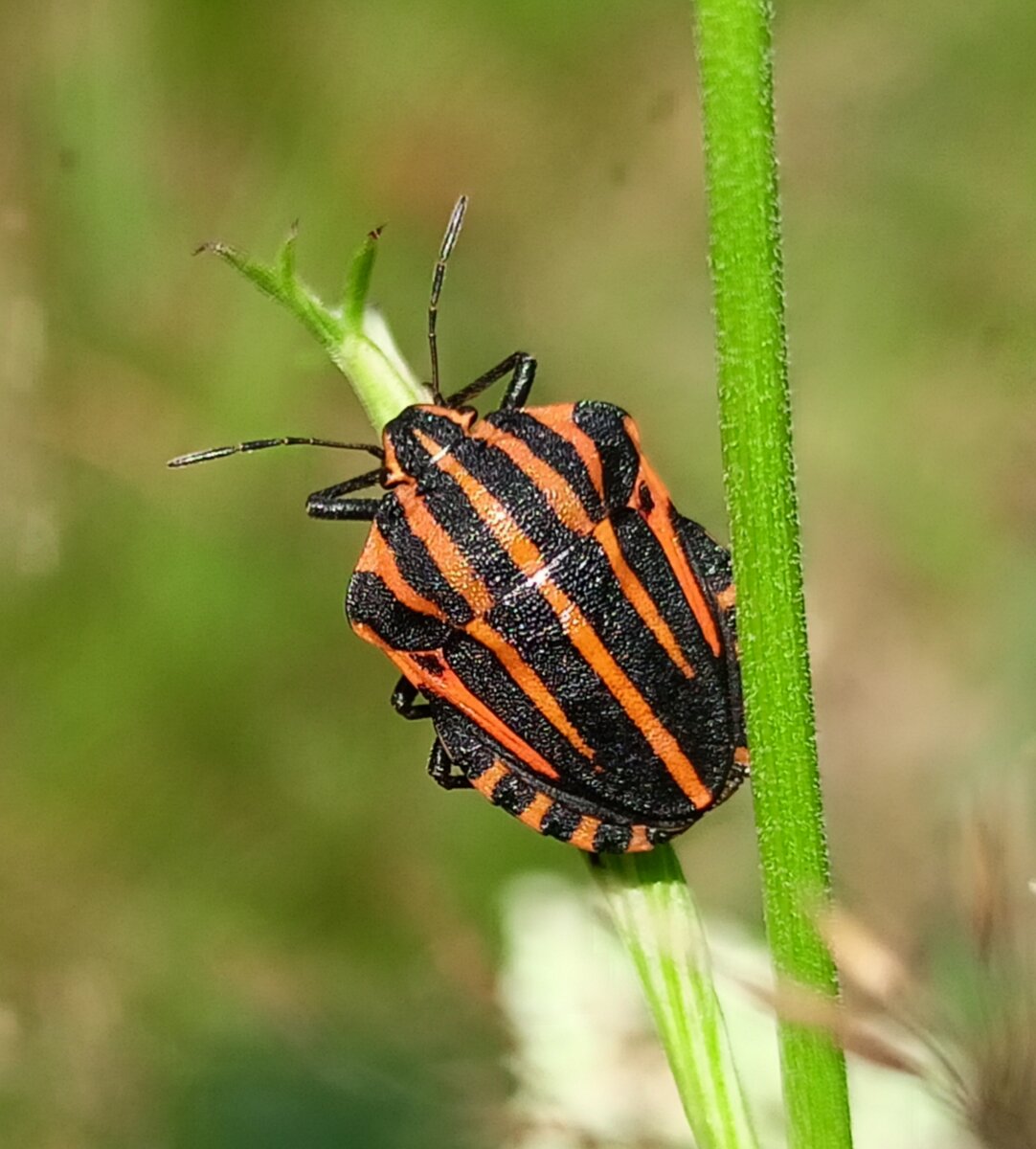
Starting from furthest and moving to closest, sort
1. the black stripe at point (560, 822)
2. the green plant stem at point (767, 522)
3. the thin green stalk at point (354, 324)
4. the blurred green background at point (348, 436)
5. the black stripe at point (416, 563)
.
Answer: the blurred green background at point (348, 436)
the black stripe at point (416, 563)
the black stripe at point (560, 822)
the thin green stalk at point (354, 324)
the green plant stem at point (767, 522)

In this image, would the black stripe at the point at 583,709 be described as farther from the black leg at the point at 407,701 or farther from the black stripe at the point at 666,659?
the black leg at the point at 407,701

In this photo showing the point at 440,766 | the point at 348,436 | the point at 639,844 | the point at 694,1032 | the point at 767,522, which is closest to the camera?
the point at 767,522

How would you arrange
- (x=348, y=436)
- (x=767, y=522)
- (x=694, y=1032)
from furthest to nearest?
(x=348, y=436)
(x=694, y=1032)
(x=767, y=522)

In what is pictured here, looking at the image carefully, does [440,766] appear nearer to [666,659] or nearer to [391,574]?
[391,574]

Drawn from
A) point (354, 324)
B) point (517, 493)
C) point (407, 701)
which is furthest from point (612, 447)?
point (354, 324)

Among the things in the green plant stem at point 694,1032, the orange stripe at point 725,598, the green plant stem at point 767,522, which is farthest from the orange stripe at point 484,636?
the green plant stem at point 767,522

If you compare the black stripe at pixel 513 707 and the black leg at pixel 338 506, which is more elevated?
the black leg at pixel 338 506
